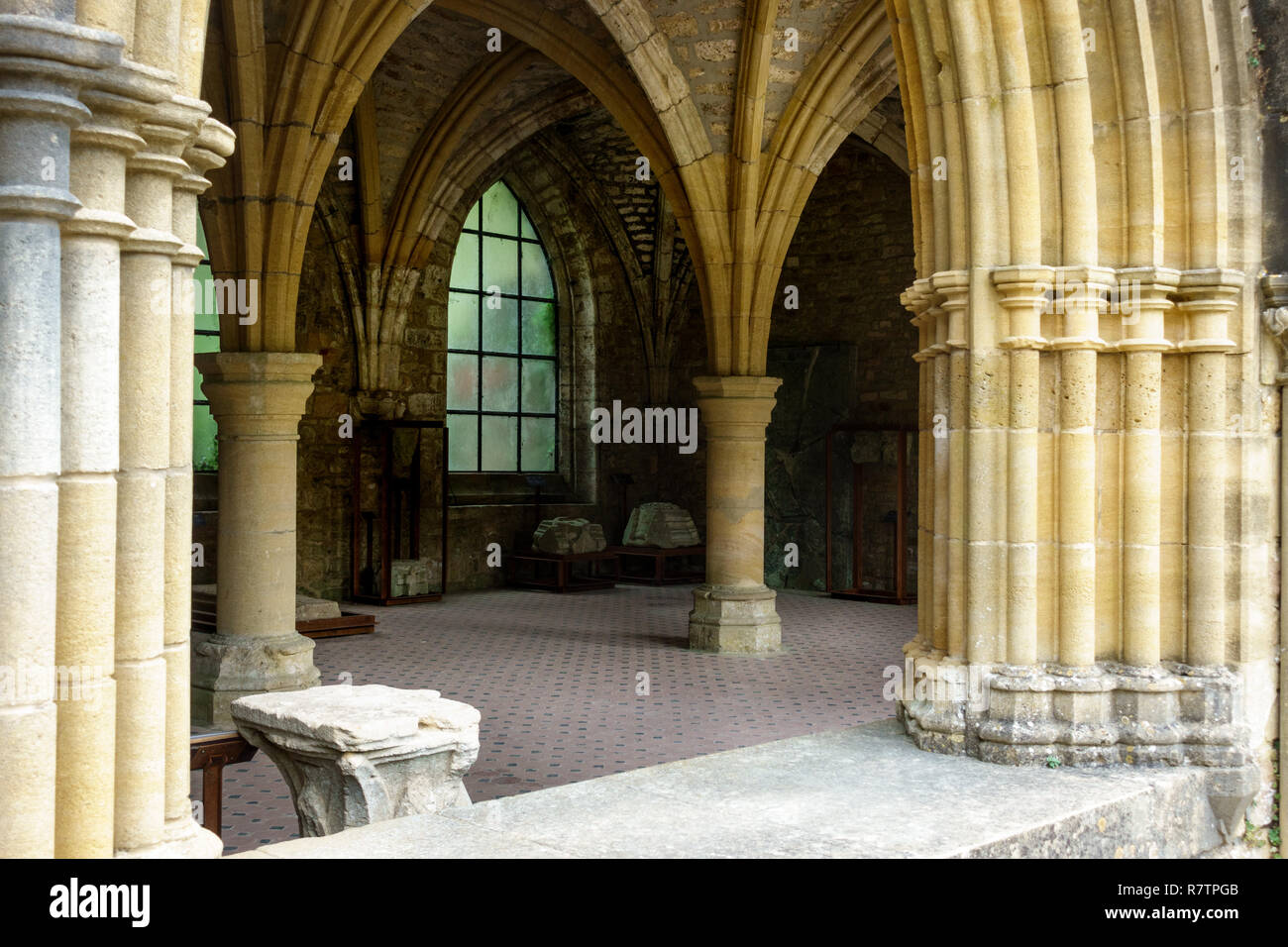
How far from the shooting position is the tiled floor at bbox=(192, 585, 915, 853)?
19.2ft

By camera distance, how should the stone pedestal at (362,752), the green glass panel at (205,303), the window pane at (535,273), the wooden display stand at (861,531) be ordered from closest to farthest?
the stone pedestal at (362,752) < the green glass panel at (205,303) < the wooden display stand at (861,531) < the window pane at (535,273)

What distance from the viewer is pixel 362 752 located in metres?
3.45

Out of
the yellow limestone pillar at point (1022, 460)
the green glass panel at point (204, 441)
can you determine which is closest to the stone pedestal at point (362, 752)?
the yellow limestone pillar at point (1022, 460)

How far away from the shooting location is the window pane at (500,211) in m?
13.9

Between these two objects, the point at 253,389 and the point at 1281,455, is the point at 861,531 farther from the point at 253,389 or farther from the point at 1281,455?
the point at 1281,455

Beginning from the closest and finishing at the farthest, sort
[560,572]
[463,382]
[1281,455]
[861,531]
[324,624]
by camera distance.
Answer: [1281,455] < [324,624] < [560,572] < [861,531] < [463,382]

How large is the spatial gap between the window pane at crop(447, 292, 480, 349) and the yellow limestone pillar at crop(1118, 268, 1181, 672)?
1007 centimetres

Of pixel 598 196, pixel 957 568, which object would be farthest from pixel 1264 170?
pixel 598 196

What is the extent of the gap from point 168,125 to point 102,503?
794mm

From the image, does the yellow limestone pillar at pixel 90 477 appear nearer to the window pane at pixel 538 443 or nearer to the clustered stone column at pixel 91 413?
the clustered stone column at pixel 91 413

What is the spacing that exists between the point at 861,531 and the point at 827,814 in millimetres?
9986

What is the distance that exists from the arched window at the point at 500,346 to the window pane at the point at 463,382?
1 centimetres

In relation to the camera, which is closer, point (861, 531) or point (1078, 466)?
point (1078, 466)

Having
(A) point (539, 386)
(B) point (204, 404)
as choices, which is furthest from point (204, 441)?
(A) point (539, 386)
